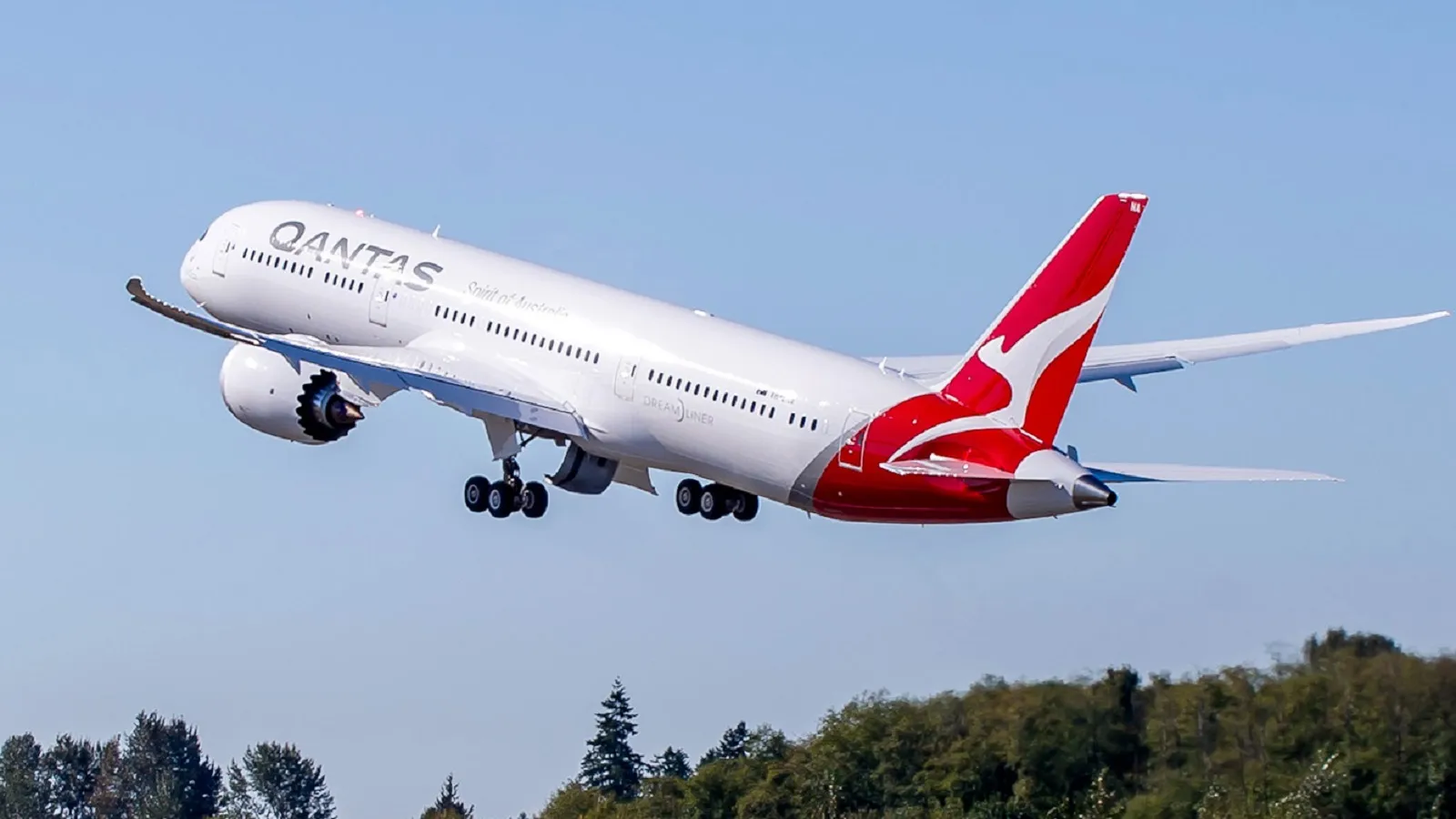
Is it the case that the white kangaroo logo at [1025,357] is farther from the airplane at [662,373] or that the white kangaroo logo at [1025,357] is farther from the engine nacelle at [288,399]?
the engine nacelle at [288,399]

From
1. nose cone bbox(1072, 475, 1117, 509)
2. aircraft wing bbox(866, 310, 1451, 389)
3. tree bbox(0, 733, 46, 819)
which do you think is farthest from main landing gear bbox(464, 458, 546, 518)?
tree bbox(0, 733, 46, 819)

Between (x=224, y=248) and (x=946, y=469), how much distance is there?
994 inches

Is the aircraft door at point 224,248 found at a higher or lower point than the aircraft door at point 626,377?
higher

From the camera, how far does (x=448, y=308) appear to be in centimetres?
7438

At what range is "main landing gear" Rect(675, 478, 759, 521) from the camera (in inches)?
2862

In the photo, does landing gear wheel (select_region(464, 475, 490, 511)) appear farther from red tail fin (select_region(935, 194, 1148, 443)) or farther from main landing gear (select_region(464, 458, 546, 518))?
red tail fin (select_region(935, 194, 1148, 443))

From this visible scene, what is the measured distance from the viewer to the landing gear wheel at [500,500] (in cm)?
7356

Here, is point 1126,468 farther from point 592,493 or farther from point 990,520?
point 592,493

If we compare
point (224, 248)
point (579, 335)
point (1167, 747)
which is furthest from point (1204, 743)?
point (224, 248)

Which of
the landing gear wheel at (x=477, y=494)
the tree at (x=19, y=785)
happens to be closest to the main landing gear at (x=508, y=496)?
the landing gear wheel at (x=477, y=494)

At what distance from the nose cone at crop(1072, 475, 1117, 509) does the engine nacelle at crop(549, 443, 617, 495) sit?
1505 centimetres

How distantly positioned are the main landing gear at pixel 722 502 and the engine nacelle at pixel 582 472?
209 centimetres

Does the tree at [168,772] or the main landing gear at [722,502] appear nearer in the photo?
the main landing gear at [722,502]

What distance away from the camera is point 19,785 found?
453ft
